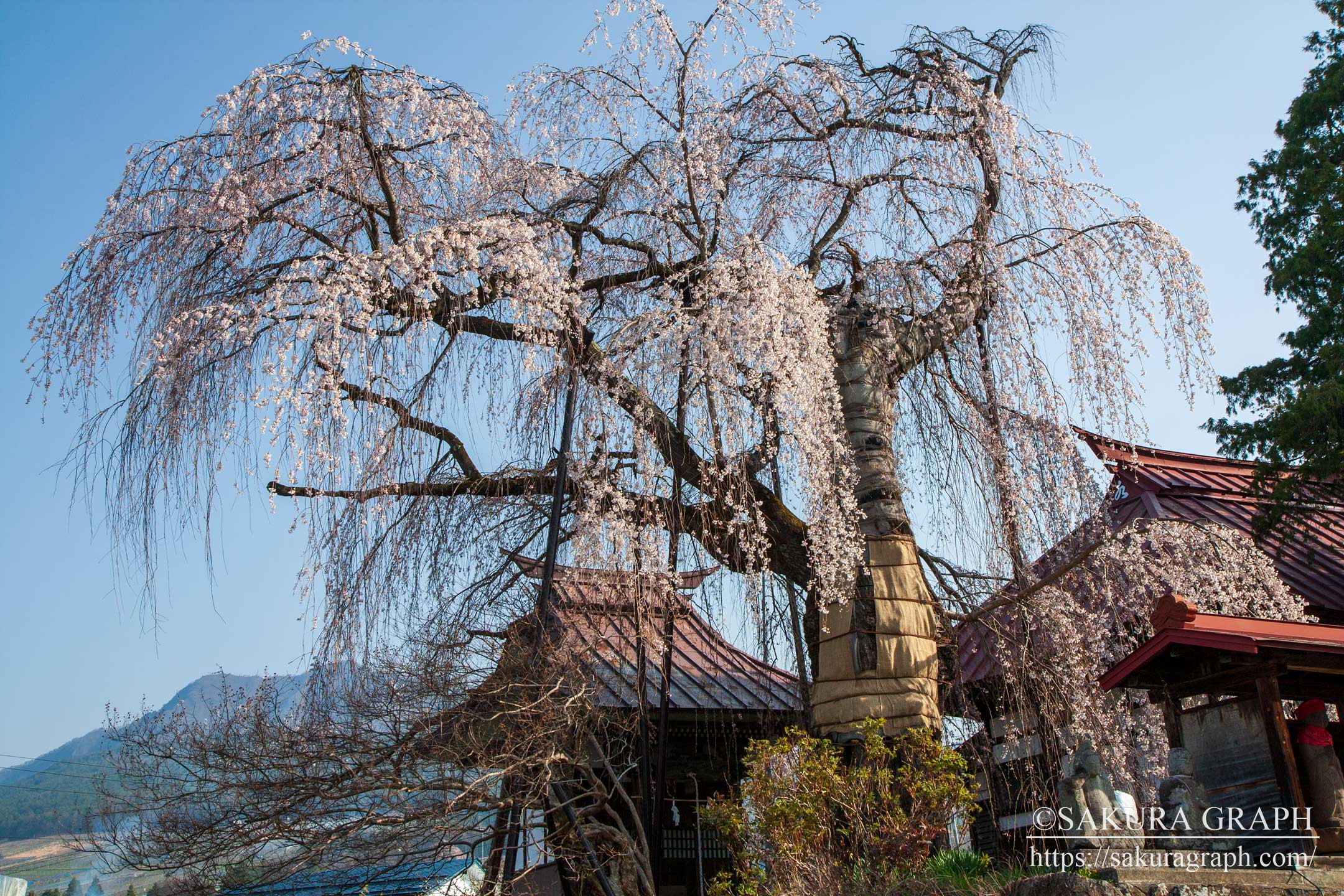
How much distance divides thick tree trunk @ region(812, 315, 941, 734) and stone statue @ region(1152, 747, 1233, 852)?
1636 millimetres

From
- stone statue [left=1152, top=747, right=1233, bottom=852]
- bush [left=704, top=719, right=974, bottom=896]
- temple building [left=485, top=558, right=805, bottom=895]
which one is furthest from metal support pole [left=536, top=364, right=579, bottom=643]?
stone statue [left=1152, top=747, right=1233, bottom=852]

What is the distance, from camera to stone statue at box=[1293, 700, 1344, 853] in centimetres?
600

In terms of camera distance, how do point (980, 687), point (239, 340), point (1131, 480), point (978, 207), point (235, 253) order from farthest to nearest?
point (1131, 480)
point (980, 687)
point (978, 207)
point (235, 253)
point (239, 340)

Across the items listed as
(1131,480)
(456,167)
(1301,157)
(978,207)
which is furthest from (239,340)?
(1301,157)

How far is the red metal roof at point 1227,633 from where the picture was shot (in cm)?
597

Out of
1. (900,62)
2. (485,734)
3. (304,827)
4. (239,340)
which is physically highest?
(900,62)

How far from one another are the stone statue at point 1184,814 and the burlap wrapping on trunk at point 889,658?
5.39ft

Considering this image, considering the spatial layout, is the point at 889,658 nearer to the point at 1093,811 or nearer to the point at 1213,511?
the point at 1093,811

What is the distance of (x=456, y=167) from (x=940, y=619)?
540 centimetres

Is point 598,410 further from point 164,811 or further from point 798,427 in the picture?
point 164,811

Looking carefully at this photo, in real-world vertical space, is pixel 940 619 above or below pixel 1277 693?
above

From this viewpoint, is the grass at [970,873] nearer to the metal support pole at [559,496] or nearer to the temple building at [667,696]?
the temple building at [667,696]

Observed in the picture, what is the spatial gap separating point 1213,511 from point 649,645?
24.5 ft

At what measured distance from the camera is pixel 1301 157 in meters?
10.8
